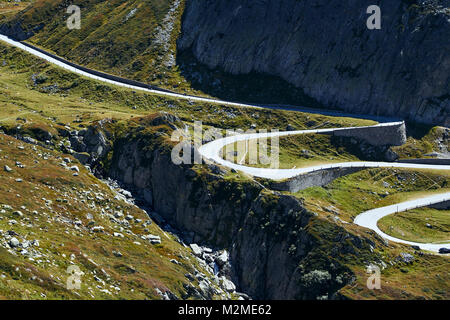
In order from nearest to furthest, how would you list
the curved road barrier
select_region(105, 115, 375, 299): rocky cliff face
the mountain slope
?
1. select_region(105, 115, 375, 299): rocky cliff face
2. the curved road barrier
3. the mountain slope

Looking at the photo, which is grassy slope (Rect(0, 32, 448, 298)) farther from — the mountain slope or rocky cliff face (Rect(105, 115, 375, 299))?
rocky cliff face (Rect(105, 115, 375, 299))

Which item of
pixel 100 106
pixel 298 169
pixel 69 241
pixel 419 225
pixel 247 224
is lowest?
pixel 419 225

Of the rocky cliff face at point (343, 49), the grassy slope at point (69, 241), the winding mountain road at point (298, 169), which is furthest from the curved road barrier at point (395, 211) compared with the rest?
the rocky cliff face at point (343, 49)

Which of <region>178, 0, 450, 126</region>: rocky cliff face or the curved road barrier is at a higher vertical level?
<region>178, 0, 450, 126</region>: rocky cliff face

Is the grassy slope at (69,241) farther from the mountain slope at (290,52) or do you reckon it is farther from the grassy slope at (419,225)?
the mountain slope at (290,52)

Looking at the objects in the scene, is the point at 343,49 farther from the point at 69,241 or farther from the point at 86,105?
the point at 69,241

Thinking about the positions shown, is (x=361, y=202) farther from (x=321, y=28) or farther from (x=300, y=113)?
(x=321, y=28)

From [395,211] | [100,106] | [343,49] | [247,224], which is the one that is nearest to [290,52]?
[343,49]

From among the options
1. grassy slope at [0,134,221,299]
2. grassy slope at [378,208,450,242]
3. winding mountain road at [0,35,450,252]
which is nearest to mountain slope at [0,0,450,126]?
winding mountain road at [0,35,450,252]

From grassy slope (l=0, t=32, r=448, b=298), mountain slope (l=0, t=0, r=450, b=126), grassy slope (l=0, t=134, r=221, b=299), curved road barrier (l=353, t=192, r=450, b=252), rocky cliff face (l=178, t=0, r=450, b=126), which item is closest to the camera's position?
grassy slope (l=0, t=134, r=221, b=299)
